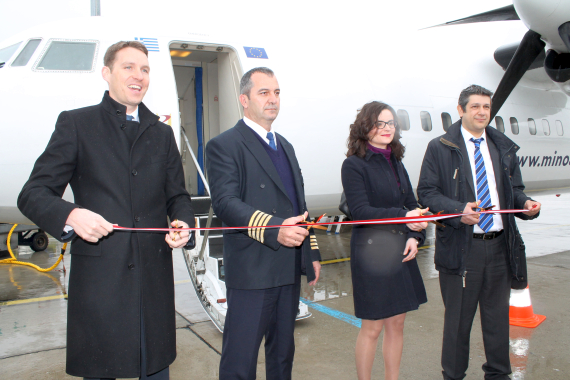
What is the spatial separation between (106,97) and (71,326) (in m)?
1.04

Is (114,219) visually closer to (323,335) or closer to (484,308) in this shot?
(484,308)

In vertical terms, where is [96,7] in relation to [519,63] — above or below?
above

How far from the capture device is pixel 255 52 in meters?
5.70

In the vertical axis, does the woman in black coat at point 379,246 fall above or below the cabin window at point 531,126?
below

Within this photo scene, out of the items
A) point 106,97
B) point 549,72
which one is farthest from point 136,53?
point 549,72

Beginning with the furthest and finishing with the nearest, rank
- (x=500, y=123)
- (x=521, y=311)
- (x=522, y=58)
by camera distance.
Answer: (x=500, y=123) < (x=522, y=58) < (x=521, y=311)

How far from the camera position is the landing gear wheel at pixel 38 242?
9758 mm

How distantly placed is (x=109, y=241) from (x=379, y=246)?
1598 mm

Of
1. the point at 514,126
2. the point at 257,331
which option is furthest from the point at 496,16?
the point at 257,331

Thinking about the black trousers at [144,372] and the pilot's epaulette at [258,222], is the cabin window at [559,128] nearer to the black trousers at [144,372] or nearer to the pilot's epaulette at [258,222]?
the pilot's epaulette at [258,222]

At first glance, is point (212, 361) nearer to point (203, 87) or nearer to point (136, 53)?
point (136, 53)

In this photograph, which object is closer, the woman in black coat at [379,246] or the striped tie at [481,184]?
the woman in black coat at [379,246]

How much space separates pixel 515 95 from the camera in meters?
8.24

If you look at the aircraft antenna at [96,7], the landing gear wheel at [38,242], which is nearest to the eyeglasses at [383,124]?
the landing gear wheel at [38,242]
